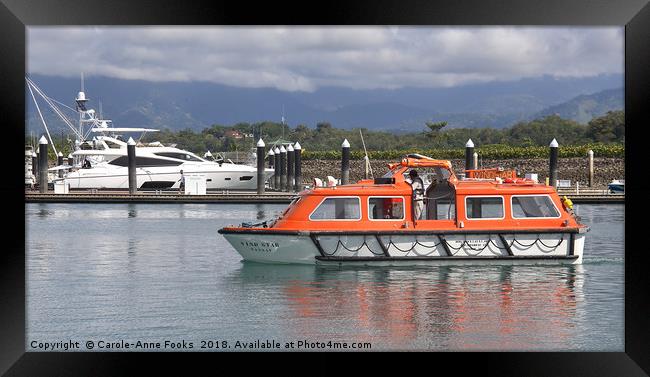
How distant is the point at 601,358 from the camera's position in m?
8.30

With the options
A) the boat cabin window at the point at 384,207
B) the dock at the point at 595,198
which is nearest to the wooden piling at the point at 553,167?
the dock at the point at 595,198

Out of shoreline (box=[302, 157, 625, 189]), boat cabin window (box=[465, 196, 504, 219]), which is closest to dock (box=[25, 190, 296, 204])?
shoreline (box=[302, 157, 625, 189])

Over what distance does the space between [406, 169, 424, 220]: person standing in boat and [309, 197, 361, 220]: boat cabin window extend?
102 centimetres

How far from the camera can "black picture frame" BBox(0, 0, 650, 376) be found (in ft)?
25.9

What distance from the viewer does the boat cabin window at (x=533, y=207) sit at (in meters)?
17.5

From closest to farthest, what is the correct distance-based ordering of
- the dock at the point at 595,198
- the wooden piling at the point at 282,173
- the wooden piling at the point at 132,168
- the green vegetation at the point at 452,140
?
1. the dock at the point at 595,198
2. the wooden piling at the point at 132,168
3. the wooden piling at the point at 282,173
4. the green vegetation at the point at 452,140

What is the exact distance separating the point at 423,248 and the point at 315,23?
966 cm

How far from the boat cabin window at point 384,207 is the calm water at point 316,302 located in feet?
3.37

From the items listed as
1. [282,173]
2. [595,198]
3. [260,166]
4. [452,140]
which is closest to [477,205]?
[595,198]

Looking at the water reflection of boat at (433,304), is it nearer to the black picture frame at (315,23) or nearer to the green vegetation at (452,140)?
the black picture frame at (315,23)

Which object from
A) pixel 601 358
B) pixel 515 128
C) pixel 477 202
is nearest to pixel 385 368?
pixel 601 358

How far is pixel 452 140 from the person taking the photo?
8306 cm

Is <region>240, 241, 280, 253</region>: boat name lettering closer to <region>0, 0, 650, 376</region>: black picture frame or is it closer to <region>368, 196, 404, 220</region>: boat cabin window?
Answer: <region>368, 196, 404, 220</region>: boat cabin window
